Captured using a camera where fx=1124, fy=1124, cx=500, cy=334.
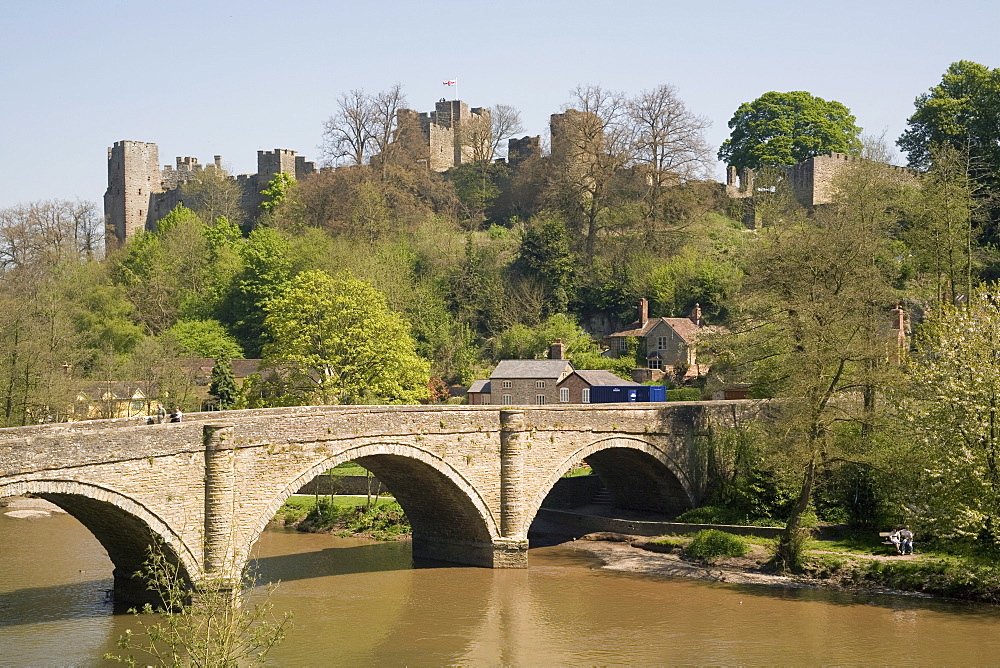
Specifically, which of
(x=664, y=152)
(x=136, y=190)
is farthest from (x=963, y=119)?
(x=136, y=190)

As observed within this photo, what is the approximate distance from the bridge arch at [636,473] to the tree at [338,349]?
806cm

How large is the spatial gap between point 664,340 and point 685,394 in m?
5.34

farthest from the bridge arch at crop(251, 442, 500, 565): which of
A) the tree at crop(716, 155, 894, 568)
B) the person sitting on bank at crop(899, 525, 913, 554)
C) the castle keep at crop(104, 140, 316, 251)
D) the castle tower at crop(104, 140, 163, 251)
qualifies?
the castle tower at crop(104, 140, 163, 251)

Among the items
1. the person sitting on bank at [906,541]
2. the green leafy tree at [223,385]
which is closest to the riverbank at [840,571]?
the person sitting on bank at [906,541]

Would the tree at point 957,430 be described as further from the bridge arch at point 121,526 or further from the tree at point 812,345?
the bridge arch at point 121,526

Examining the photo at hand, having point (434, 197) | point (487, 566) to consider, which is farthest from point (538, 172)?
point (487, 566)

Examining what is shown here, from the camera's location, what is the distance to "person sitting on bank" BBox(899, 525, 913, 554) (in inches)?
1196

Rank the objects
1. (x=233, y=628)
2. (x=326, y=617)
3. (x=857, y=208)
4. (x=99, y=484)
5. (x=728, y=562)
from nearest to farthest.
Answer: (x=233, y=628) → (x=99, y=484) → (x=326, y=617) → (x=728, y=562) → (x=857, y=208)

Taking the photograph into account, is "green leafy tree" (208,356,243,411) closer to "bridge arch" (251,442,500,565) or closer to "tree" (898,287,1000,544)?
"bridge arch" (251,442,500,565)

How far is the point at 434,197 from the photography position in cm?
6975

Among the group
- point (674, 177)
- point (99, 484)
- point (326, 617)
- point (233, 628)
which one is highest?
point (674, 177)

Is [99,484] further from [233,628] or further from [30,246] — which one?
[30,246]

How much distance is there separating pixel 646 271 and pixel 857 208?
1549cm

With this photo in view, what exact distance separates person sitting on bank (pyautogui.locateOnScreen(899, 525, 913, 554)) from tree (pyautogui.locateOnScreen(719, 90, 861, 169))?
1760 inches
